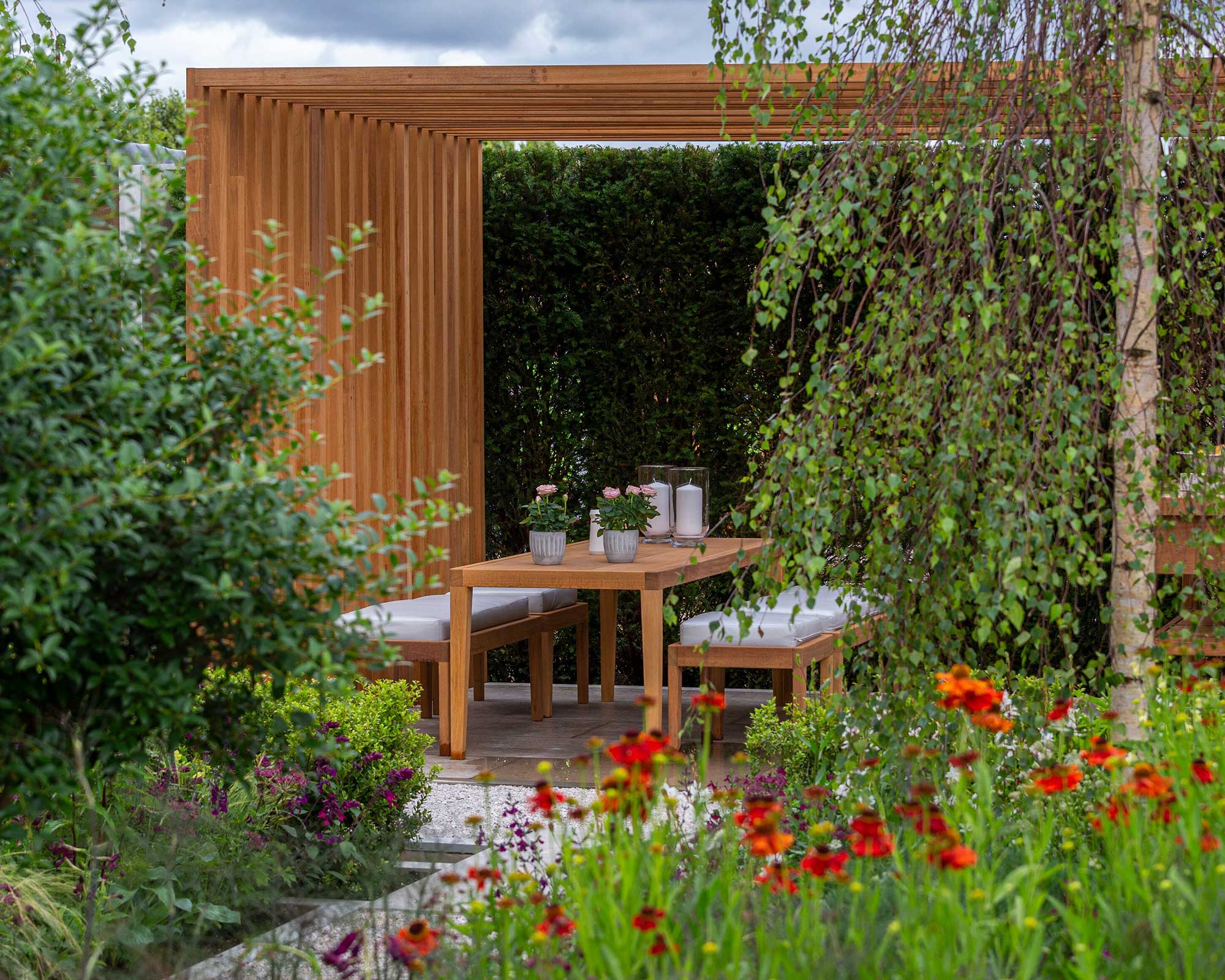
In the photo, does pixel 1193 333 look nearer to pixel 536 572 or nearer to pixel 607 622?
pixel 536 572

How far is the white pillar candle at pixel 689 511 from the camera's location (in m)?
6.23

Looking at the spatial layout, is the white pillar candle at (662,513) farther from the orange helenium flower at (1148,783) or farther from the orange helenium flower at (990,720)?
the orange helenium flower at (1148,783)

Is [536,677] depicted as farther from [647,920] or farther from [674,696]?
[647,920]

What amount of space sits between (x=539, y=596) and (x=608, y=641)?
499mm

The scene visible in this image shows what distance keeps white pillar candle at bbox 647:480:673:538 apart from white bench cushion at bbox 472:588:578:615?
0.59m

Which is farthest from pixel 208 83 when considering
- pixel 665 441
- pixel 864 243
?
pixel 864 243

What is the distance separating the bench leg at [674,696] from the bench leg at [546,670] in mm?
1070

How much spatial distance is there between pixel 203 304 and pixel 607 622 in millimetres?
4612

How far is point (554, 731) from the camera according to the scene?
604cm

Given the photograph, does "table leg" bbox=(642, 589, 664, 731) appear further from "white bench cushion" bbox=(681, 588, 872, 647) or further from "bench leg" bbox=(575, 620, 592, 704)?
"bench leg" bbox=(575, 620, 592, 704)

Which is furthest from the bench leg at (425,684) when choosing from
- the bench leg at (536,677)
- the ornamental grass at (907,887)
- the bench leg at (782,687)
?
the ornamental grass at (907,887)

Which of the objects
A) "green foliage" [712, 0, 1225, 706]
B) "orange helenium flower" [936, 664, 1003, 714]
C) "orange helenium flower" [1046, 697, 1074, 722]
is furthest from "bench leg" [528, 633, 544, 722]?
"orange helenium flower" [936, 664, 1003, 714]

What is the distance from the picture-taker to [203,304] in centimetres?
226

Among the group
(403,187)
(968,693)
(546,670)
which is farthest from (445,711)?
(968,693)
